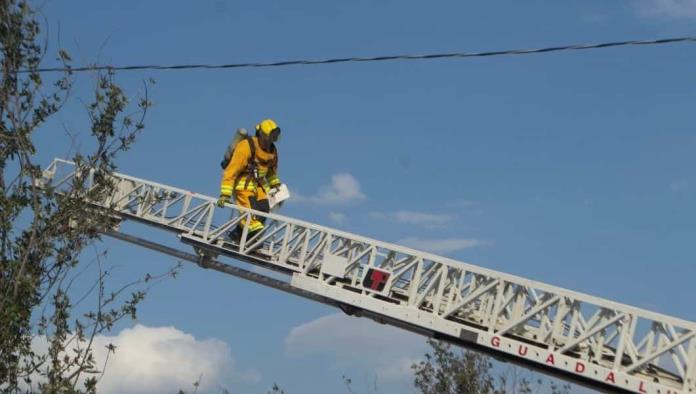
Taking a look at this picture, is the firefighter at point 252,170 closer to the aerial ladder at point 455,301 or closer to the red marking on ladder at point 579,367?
the aerial ladder at point 455,301

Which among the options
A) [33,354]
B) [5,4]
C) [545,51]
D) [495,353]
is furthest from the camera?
[495,353]

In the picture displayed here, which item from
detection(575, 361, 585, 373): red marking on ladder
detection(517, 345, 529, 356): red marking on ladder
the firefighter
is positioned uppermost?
the firefighter

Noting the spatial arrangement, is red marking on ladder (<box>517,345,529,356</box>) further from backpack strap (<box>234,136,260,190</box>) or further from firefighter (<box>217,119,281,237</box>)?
backpack strap (<box>234,136,260,190</box>)

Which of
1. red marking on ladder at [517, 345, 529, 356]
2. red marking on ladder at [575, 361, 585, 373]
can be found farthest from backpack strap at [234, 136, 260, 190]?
red marking on ladder at [575, 361, 585, 373]

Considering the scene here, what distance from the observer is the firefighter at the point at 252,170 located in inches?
592

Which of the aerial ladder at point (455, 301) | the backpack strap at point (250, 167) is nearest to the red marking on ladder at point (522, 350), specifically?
the aerial ladder at point (455, 301)

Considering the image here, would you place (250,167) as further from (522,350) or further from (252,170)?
(522,350)

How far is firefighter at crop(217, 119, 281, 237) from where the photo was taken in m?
15.0

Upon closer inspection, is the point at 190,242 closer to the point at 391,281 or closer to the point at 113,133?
the point at 391,281

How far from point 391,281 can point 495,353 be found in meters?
1.75

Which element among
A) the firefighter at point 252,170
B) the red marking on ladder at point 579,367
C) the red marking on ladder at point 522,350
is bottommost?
the red marking on ladder at point 579,367

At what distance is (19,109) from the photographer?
9.39 meters

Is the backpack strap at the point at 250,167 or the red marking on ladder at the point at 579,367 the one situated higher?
the backpack strap at the point at 250,167

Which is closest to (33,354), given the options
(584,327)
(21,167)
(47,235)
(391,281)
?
(47,235)
